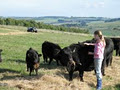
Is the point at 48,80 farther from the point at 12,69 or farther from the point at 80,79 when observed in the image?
the point at 12,69

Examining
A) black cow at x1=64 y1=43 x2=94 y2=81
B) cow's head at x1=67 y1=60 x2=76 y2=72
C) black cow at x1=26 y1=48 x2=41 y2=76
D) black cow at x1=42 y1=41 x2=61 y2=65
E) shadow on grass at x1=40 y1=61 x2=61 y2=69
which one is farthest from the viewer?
black cow at x1=42 y1=41 x2=61 y2=65

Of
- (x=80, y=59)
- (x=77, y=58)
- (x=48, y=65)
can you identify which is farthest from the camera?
(x=48, y=65)

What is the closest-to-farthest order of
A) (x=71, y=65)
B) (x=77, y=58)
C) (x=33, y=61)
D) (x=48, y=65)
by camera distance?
(x=71, y=65), (x=77, y=58), (x=33, y=61), (x=48, y=65)

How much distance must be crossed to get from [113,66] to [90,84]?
183 inches

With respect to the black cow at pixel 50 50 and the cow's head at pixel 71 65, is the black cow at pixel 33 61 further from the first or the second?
the black cow at pixel 50 50

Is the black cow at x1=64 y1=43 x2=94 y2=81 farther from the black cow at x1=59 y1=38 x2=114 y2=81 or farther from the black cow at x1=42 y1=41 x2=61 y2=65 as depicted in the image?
the black cow at x1=42 y1=41 x2=61 y2=65

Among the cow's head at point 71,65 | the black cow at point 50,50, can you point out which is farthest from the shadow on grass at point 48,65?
the cow's head at point 71,65

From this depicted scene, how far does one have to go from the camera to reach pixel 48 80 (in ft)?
36.7

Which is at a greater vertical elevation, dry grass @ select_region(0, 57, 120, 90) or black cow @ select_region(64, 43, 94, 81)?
black cow @ select_region(64, 43, 94, 81)

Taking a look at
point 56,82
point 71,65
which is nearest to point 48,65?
point 71,65

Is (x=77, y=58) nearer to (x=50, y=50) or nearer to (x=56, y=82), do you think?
(x=56, y=82)

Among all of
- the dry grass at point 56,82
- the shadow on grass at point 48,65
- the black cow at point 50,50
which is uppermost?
the black cow at point 50,50

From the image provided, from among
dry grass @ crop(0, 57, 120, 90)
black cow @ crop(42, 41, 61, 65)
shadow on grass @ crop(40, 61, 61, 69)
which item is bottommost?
shadow on grass @ crop(40, 61, 61, 69)

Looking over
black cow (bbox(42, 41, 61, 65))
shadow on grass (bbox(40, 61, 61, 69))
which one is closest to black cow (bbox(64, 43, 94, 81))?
shadow on grass (bbox(40, 61, 61, 69))
